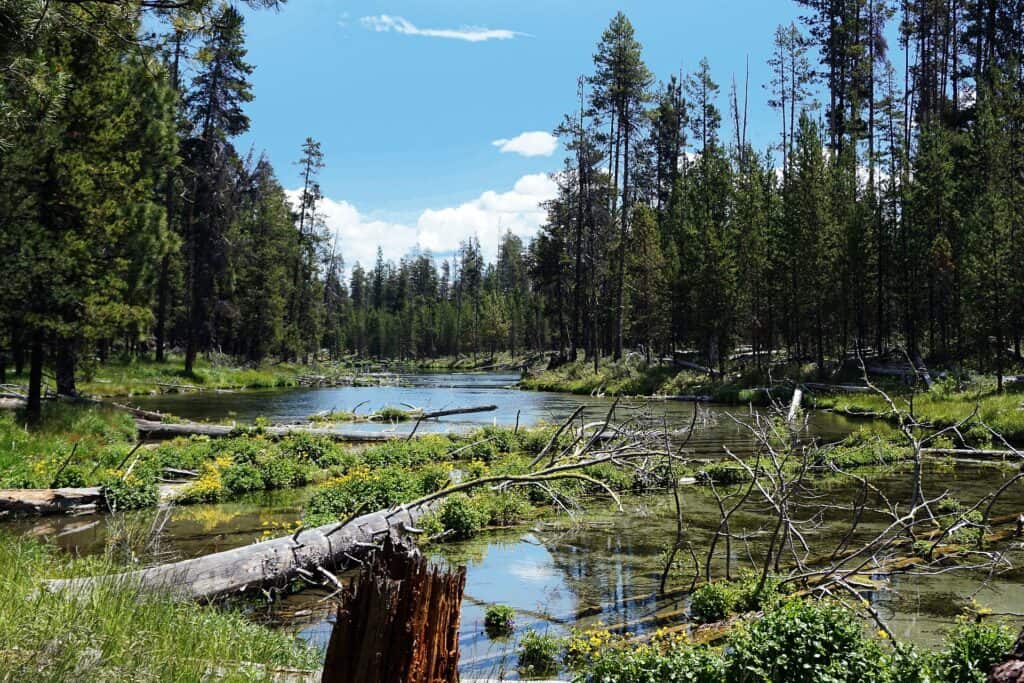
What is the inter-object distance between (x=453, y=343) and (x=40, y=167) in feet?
308

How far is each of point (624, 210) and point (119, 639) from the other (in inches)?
1776

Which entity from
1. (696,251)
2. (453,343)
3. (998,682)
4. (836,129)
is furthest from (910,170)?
(453,343)

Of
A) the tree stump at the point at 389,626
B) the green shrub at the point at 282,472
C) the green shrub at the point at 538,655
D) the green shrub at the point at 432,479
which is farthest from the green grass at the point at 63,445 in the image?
the tree stump at the point at 389,626

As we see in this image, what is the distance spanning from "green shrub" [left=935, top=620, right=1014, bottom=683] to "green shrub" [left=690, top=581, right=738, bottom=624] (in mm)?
2908

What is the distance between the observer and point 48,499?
12.6 metres

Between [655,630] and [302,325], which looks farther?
[302,325]

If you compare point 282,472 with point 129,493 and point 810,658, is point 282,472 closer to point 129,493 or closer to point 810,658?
point 129,493

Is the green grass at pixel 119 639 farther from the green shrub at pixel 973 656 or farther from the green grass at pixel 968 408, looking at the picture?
the green grass at pixel 968 408

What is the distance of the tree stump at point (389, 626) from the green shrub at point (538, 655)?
10.7 ft

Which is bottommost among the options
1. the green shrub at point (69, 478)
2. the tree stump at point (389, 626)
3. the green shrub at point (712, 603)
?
the green shrub at point (712, 603)

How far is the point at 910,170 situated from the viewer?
39.7 meters

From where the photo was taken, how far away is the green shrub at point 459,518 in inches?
498

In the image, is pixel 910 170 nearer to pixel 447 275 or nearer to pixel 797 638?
pixel 797 638

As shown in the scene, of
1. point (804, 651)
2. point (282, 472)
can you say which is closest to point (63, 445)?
point (282, 472)
